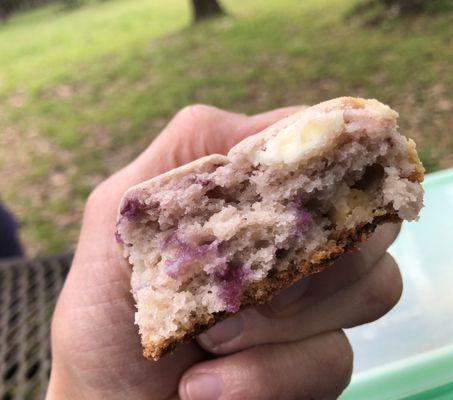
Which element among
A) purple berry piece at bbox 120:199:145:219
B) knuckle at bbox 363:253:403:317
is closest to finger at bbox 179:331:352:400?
knuckle at bbox 363:253:403:317

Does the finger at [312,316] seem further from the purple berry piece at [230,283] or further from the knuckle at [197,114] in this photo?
the knuckle at [197,114]

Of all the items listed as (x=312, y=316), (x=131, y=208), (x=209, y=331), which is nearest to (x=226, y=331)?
(x=209, y=331)

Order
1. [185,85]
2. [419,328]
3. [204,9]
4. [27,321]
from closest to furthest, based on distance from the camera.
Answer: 1. [419,328]
2. [27,321]
3. [185,85]
4. [204,9]

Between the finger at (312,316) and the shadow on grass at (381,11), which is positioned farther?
the shadow on grass at (381,11)

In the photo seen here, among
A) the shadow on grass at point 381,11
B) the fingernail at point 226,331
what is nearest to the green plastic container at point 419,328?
the fingernail at point 226,331

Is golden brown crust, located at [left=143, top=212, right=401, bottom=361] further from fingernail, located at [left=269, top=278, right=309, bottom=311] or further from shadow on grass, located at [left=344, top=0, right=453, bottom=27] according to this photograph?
shadow on grass, located at [left=344, top=0, right=453, bottom=27]

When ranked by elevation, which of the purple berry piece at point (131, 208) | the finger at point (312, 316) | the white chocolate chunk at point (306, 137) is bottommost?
the finger at point (312, 316)

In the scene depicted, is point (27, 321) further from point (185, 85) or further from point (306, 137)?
point (185, 85)

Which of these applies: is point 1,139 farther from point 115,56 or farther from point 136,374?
point 136,374
